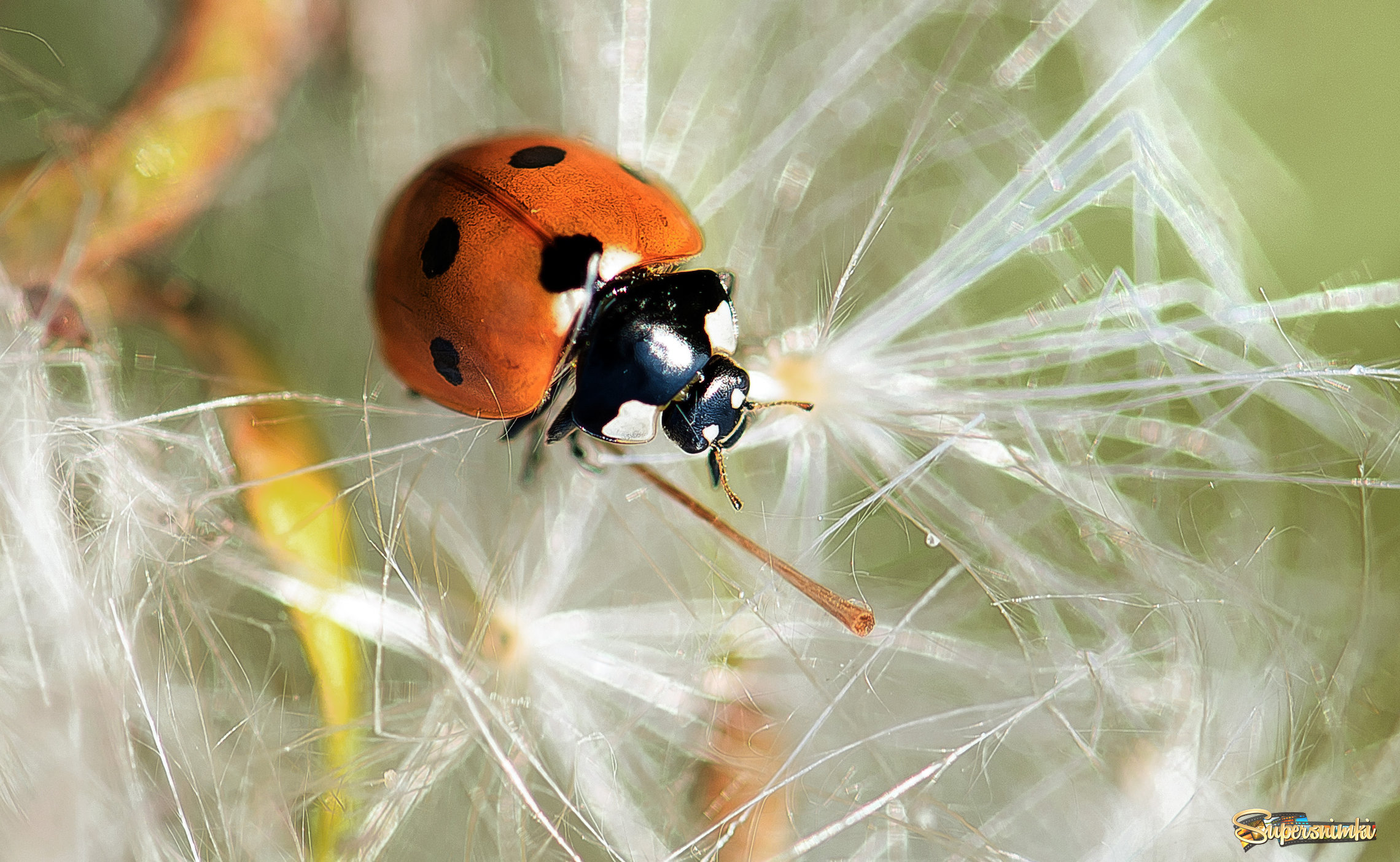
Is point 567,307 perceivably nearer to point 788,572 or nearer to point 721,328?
point 721,328

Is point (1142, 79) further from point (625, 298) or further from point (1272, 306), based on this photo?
point (625, 298)

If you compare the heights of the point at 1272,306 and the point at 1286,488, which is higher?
the point at 1272,306

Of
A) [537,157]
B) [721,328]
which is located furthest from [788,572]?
[537,157]

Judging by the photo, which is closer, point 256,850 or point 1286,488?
point 256,850

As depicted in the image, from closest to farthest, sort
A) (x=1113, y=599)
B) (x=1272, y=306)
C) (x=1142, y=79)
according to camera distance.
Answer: (x=1113, y=599), (x=1272, y=306), (x=1142, y=79)

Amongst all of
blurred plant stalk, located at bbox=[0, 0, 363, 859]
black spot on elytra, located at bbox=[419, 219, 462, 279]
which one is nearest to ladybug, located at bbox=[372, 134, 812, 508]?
black spot on elytra, located at bbox=[419, 219, 462, 279]

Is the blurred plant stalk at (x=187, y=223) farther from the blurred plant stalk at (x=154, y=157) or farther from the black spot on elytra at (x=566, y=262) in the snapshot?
the black spot on elytra at (x=566, y=262)

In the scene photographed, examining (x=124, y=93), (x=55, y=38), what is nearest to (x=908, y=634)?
(x=124, y=93)
